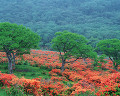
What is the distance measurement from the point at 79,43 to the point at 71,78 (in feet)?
23.9

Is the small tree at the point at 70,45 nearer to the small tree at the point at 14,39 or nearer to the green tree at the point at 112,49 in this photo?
the small tree at the point at 14,39

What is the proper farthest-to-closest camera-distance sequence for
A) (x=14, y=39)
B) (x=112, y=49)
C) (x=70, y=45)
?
(x=112, y=49), (x=70, y=45), (x=14, y=39)

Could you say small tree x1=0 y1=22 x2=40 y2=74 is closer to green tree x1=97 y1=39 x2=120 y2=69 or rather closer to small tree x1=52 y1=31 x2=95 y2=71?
small tree x1=52 y1=31 x2=95 y2=71

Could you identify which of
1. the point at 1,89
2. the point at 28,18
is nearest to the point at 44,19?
the point at 28,18

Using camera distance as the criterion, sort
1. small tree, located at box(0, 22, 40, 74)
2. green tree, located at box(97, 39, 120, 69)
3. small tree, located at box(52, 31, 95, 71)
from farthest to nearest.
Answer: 1. green tree, located at box(97, 39, 120, 69)
2. small tree, located at box(52, 31, 95, 71)
3. small tree, located at box(0, 22, 40, 74)

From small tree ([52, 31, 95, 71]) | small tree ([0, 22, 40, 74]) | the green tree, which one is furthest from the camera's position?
the green tree

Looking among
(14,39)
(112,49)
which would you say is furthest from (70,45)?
(112,49)

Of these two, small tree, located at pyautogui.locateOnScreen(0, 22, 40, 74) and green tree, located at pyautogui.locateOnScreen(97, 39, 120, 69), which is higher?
small tree, located at pyautogui.locateOnScreen(0, 22, 40, 74)

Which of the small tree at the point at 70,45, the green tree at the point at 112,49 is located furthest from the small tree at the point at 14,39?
the green tree at the point at 112,49

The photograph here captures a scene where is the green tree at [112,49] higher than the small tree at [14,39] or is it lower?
lower

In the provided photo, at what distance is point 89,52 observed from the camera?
2617 cm

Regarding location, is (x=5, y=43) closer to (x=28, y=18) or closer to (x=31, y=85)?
(x=31, y=85)

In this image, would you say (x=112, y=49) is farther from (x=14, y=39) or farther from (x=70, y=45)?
(x=14, y=39)

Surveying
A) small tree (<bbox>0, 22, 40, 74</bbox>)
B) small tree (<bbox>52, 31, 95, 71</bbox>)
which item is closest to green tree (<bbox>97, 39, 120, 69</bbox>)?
small tree (<bbox>52, 31, 95, 71</bbox>)
